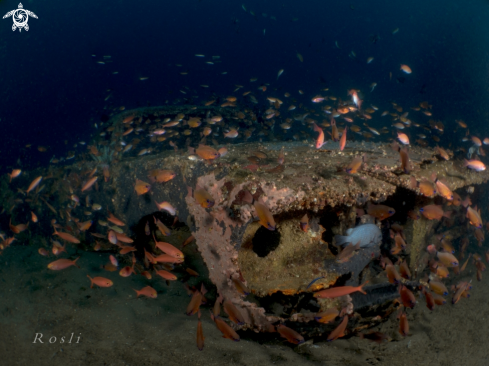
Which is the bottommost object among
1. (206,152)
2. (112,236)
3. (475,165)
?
(112,236)

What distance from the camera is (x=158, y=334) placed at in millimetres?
3752

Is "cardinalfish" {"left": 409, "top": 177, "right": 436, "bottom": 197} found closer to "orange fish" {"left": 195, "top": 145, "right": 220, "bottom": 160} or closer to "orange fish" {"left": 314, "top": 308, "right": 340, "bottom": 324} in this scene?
"orange fish" {"left": 314, "top": 308, "right": 340, "bottom": 324}

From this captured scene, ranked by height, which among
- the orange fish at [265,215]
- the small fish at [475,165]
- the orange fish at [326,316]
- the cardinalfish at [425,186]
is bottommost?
the orange fish at [326,316]

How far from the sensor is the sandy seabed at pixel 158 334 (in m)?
3.32

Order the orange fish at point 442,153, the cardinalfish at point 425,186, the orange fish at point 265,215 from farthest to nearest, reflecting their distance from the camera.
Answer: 1. the orange fish at point 442,153
2. the cardinalfish at point 425,186
3. the orange fish at point 265,215

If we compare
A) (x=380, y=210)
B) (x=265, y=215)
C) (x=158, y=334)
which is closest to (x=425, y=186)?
(x=380, y=210)

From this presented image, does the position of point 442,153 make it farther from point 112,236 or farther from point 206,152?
point 112,236

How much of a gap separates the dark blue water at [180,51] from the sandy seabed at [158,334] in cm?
6173

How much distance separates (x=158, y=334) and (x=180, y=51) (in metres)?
124

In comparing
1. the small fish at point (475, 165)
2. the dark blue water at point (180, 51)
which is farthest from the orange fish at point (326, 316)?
the dark blue water at point (180, 51)

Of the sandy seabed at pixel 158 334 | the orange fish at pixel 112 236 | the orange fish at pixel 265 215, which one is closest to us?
the orange fish at pixel 265 215

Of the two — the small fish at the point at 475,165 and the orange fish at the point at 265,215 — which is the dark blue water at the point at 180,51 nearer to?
the small fish at the point at 475,165

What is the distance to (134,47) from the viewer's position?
111812 millimetres

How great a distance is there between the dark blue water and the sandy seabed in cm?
6173
